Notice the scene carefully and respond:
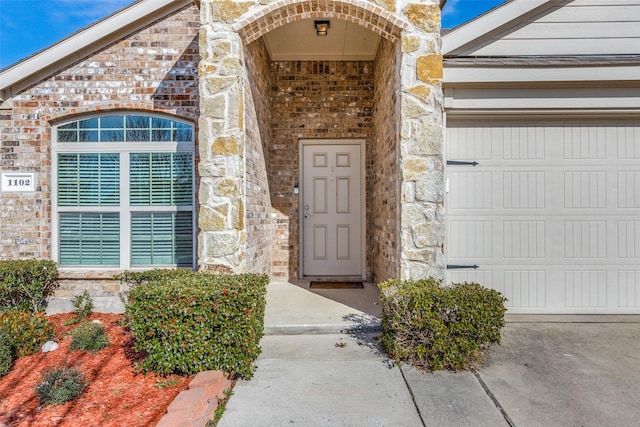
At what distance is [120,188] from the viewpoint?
449 centimetres

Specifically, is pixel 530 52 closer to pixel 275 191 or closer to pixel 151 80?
pixel 275 191

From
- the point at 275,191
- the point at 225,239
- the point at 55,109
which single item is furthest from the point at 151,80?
the point at 225,239

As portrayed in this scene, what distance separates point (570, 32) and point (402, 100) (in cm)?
224

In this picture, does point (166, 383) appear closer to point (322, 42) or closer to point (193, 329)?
point (193, 329)

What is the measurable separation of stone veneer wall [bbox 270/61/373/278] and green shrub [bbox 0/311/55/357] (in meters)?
Result: 2.85

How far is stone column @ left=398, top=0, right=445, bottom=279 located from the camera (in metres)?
3.26

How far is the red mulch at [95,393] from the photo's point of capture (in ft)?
7.07

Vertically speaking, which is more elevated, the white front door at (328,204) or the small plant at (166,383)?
the white front door at (328,204)

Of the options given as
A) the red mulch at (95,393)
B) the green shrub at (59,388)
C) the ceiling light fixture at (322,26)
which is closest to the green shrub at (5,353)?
the red mulch at (95,393)

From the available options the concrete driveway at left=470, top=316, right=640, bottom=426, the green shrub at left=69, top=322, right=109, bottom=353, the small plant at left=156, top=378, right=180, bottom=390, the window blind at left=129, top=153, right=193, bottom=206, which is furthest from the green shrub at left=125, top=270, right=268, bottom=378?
the window blind at left=129, top=153, right=193, bottom=206

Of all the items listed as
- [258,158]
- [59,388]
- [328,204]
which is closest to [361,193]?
[328,204]

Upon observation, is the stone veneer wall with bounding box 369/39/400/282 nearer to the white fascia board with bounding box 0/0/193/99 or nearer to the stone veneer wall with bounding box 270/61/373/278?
the stone veneer wall with bounding box 270/61/373/278

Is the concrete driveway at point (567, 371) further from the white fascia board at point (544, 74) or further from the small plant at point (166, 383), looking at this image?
the white fascia board at point (544, 74)

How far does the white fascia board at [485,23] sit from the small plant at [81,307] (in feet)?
16.9
